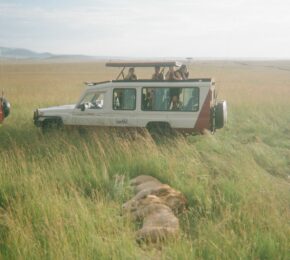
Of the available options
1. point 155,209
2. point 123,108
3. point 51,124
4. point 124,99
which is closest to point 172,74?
point 124,99

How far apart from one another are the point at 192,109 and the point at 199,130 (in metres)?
0.56

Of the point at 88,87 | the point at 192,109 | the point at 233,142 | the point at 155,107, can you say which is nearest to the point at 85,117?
the point at 88,87

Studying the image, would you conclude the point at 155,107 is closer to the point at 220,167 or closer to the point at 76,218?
the point at 220,167

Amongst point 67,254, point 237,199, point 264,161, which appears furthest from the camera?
point 264,161

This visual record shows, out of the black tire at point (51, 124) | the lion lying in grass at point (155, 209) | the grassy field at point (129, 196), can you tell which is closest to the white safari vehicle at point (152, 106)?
the black tire at point (51, 124)

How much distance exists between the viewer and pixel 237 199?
242 inches

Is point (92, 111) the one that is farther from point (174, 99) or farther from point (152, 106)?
point (174, 99)

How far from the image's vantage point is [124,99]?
11258mm

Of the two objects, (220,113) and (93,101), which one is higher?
(93,101)

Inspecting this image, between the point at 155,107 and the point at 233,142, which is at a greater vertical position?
the point at 155,107

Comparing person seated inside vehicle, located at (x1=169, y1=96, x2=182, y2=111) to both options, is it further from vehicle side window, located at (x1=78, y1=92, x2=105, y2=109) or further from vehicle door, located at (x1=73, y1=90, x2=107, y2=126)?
vehicle side window, located at (x1=78, y1=92, x2=105, y2=109)

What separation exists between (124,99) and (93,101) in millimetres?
982

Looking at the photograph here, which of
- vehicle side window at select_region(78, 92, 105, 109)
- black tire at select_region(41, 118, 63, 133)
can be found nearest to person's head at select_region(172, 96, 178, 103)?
vehicle side window at select_region(78, 92, 105, 109)

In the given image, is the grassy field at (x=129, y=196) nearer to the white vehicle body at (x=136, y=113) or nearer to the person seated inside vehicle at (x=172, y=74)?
the white vehicle body at (x=136, y=113)
